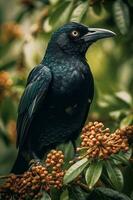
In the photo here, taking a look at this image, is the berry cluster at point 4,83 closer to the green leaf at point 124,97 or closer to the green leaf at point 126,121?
the green leaf at point 124,97

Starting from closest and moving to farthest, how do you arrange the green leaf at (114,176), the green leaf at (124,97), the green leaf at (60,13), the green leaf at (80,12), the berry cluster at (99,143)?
1. the berry cluster at (99,143)
2. the green leaf at (114,176)
3. the green leaf at (80,12)
4. the green leaf at (60,13)
5. the green leaf at (124,97)

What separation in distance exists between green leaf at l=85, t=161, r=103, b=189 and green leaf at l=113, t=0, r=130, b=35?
5.52 feet

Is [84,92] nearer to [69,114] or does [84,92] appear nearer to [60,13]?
[69,114]

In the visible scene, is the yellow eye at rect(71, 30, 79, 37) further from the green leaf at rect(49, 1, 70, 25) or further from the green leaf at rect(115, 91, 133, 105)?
the green leaf at rect(115, 91, 133, 105)

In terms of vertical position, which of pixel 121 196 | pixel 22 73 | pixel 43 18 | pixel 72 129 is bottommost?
pixel 121 196

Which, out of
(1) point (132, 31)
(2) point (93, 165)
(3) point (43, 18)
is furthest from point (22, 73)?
(2) point (93, 165)

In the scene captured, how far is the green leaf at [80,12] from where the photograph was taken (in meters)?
5.70

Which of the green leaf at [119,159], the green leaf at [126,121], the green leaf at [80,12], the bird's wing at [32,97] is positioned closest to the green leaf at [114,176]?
the green leaf at [119,159]

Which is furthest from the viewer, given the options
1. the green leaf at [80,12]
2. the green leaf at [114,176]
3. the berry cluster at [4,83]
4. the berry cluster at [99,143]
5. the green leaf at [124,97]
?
the berry cluster at [4,83]

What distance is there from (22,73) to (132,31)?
3.68 ft

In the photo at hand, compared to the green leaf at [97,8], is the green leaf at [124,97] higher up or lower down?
lower down

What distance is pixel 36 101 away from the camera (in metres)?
5.79

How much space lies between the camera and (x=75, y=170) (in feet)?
14.8

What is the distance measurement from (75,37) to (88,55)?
2.40 meters
